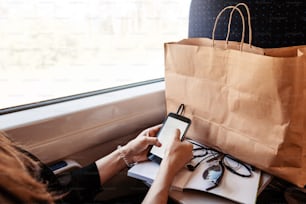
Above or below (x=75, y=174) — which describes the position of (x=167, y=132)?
above

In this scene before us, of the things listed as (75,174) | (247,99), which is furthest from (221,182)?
(75,174)

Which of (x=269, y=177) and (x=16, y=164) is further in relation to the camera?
A: (x=269, y=177)

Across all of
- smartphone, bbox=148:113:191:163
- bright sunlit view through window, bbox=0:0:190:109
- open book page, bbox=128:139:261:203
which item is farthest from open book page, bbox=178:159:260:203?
bright sunlit view through window, bbox=0:0:190:109

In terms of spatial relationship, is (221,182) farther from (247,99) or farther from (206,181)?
(247,99)

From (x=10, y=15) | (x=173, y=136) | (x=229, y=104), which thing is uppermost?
(x=10, y=15)

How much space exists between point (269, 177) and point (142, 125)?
0.59 meters

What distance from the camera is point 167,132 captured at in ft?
3.03

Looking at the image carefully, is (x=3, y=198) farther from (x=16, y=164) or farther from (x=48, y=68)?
(x=48, y=68)

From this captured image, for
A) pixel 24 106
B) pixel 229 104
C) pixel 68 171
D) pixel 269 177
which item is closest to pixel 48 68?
pixel 24 106

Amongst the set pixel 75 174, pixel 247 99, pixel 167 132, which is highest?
pixel 247 99

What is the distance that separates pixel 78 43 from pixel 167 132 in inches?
20.4

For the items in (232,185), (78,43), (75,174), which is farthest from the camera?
(78,43)

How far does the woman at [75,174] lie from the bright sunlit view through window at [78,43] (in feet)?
1.15

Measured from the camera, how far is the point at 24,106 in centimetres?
98
